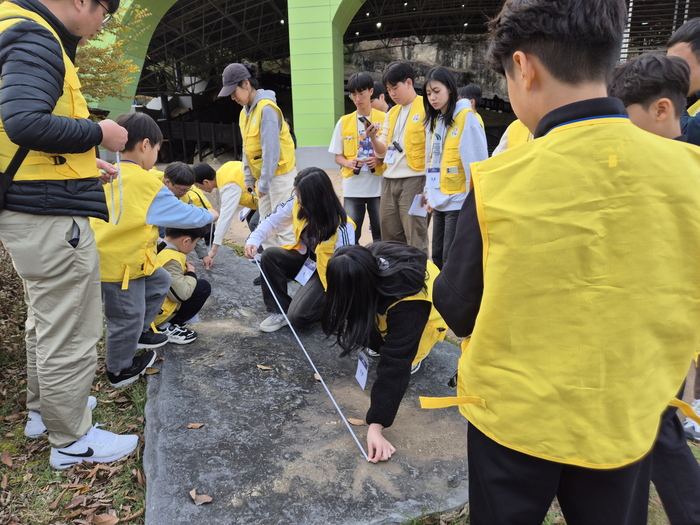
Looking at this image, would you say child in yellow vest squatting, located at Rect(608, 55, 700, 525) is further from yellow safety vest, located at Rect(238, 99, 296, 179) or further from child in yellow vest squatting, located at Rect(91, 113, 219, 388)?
yellow safety vest, located at Rect(238, 99, 296, 179)

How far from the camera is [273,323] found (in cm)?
345

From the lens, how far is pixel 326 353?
3.13 metres

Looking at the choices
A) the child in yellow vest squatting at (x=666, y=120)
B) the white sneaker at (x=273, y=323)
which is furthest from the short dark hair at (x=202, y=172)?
the child in yellow vest squatting at (x=666, y=120)

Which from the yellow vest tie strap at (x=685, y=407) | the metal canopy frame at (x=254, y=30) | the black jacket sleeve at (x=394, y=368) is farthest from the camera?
the metal canopy frame at (x=254, y=30)

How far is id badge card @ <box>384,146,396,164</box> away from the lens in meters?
4.07

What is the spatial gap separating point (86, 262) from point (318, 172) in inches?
61.9

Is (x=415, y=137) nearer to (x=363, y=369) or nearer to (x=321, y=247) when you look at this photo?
(x=321, y=247)

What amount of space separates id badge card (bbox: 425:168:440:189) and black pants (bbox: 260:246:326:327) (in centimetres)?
116

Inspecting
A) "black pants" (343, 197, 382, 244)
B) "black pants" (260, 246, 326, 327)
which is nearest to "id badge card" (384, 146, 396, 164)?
"black pants" (343, 197, 382, 244)

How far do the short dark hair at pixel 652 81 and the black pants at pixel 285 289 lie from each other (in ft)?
7.00

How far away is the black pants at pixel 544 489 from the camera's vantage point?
1072 mm

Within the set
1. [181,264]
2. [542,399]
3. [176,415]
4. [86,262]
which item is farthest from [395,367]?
[181,264]

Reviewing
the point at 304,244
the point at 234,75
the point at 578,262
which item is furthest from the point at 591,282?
the point at 234,75

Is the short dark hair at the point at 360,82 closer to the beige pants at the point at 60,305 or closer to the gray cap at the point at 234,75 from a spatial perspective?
the gray cap at the point at 234,75
